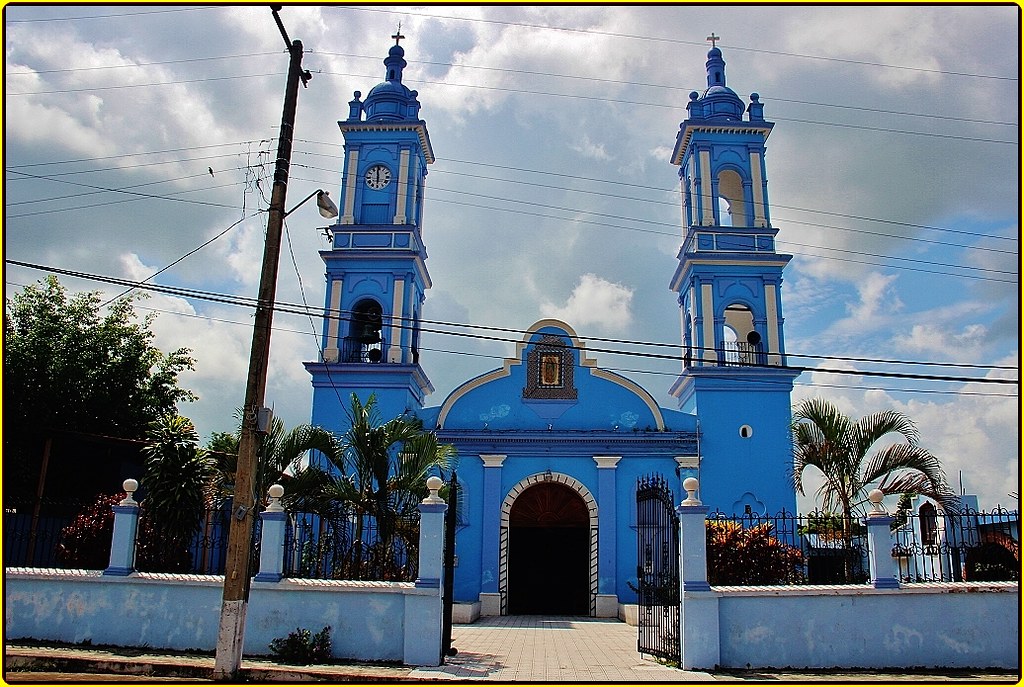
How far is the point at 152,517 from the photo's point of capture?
43.9 ft

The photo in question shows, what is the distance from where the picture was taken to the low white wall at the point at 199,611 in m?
12.0

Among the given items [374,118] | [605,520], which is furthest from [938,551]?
[374,118]

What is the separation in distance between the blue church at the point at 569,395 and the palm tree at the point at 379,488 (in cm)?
537

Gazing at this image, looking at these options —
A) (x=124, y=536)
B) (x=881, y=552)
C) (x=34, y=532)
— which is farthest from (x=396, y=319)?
(x=881, y=552)

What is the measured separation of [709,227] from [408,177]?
8.69m

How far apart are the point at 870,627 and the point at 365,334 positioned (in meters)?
15.8

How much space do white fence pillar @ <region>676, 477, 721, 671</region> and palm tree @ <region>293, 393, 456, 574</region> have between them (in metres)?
4.18

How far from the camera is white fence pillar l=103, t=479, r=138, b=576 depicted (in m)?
13.0

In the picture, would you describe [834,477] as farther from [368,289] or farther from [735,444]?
[368,289]

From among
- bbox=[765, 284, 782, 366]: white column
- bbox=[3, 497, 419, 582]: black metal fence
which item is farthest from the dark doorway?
bbox=[3, 497, 419, 582]: black metal fence

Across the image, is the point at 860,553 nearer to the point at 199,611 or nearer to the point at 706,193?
the point at 199,611

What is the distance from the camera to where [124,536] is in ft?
42.8

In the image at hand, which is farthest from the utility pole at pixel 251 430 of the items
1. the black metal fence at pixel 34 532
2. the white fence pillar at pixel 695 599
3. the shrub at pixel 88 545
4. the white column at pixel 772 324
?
the white column at pixel 772 324

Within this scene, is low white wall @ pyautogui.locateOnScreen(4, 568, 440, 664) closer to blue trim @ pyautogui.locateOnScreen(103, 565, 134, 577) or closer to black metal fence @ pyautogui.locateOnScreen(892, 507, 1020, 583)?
blue trim @ pyautogui.locateOnScreen(103, 565, 134, 577)
